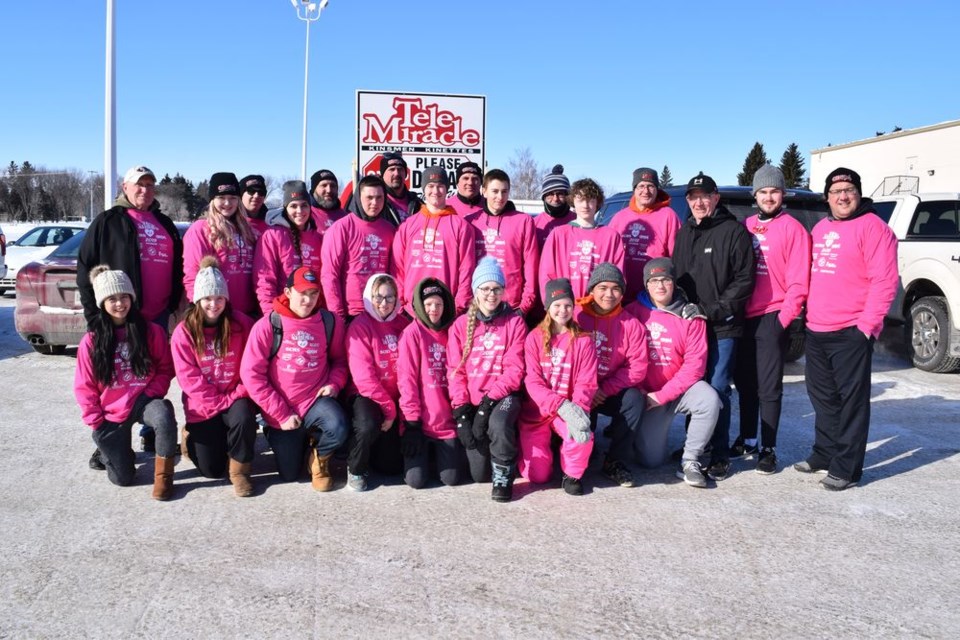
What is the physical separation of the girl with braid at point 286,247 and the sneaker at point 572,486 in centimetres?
204

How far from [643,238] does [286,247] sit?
8.85 ft

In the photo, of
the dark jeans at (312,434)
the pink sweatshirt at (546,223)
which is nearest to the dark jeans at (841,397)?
the pink sweatshirt at (546,223)

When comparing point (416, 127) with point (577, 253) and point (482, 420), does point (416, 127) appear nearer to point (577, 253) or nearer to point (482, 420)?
point (577, 253)

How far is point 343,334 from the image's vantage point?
4.73 metres

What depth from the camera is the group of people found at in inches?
175

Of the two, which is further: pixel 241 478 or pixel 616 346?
pixel 616 346

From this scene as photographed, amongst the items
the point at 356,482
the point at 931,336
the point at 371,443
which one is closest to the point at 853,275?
the point at 371,443

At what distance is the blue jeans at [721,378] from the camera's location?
4.93m

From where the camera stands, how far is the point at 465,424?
14.7 feet

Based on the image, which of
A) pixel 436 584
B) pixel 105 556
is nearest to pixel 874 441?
pixel 436 584

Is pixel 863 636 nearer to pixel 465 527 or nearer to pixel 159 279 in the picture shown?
pixel 465 527

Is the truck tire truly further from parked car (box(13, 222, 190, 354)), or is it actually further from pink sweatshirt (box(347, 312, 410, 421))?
parked car (box(13, 222, 190, 354))

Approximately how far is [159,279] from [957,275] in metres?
8.21

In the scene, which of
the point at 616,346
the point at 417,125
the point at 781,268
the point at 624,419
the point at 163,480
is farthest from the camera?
the point at 417,125
